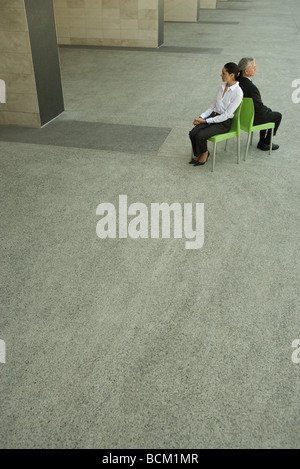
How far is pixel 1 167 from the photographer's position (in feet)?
21.4

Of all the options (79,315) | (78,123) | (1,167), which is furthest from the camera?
(78,123)

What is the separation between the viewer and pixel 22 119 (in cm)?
807

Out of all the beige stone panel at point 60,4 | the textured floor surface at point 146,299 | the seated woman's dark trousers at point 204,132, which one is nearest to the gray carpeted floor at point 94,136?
the textured floor surface at point 146,299

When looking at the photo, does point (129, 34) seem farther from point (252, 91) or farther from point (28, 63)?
point (252, 91)

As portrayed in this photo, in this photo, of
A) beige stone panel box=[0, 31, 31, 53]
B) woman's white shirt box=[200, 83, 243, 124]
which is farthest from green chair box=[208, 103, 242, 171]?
beige stone panel box=[0, 31, 31, 53]

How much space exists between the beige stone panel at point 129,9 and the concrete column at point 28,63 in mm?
7006

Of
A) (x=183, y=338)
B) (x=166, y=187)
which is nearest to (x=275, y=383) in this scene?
(x=183, y=338)

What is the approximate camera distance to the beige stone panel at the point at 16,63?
24.2 ft

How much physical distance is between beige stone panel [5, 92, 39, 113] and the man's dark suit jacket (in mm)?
3686

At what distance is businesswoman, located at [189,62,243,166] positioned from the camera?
593cm

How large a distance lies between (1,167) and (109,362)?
415cm

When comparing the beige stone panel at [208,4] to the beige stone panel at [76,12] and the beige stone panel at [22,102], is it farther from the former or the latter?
the beige stone panel at [22,102]

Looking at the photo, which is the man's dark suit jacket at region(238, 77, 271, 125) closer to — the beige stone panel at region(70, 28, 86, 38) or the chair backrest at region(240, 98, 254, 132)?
the chair backrest at region(240, 98, 254, 132)

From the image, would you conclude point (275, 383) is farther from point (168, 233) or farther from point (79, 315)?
point (168, 233)
